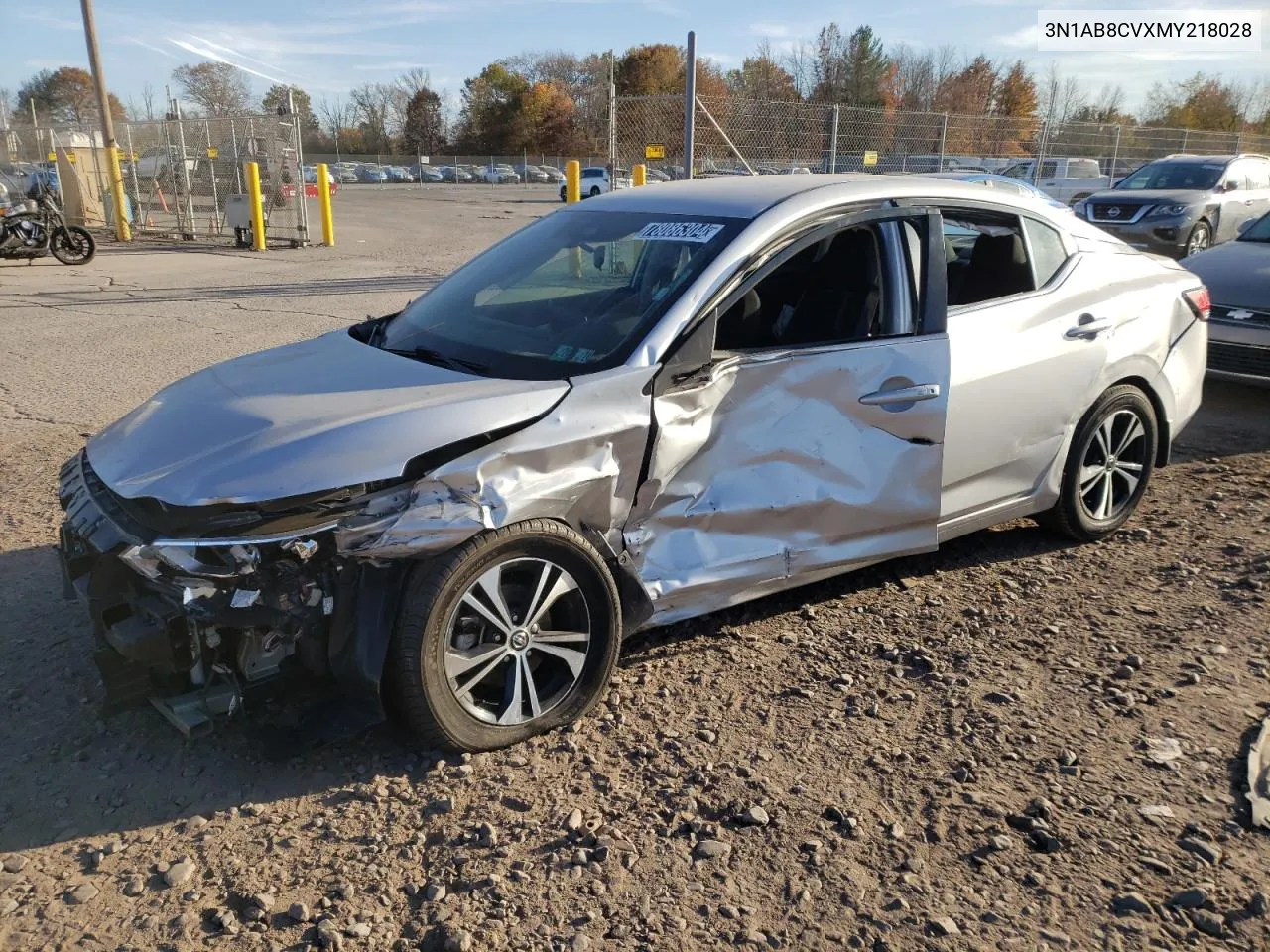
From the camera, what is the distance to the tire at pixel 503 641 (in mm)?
2859

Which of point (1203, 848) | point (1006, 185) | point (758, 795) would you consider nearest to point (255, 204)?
point (1006, 185)

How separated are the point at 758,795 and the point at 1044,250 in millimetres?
2955

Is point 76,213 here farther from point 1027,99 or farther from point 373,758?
point 1027,99

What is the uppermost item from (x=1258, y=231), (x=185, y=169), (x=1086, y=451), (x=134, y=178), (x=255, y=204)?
(x=185, y=169)

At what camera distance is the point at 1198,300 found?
5059mm

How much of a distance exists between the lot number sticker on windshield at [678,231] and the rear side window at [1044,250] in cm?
168

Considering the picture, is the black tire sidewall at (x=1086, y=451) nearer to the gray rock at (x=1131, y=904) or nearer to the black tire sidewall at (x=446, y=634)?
the gray rock at (x=1131, y=904)

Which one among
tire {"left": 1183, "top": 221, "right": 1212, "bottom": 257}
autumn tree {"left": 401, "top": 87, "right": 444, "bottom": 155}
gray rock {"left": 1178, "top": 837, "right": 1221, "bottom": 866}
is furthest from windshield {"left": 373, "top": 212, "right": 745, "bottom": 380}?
autumn tree {"left": 401, "top": 87, "right": 444, "bottom": 155}

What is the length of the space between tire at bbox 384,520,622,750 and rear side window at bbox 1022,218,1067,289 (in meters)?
2.60

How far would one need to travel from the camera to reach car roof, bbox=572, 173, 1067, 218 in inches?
150

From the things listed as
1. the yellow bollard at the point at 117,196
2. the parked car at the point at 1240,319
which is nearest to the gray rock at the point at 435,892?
the parked car at the point at 1240,319

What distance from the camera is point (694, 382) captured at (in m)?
3.34

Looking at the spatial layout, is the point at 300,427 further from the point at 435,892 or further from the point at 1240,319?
the point at 1240,319

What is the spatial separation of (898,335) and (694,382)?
0.99m
